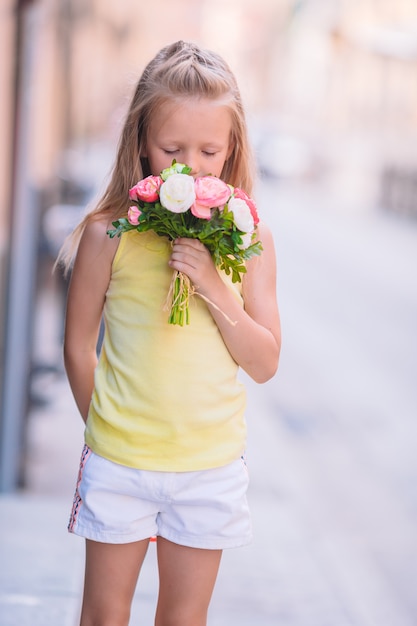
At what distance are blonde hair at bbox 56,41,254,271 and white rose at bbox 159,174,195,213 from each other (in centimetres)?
22

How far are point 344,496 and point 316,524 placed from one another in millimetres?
541

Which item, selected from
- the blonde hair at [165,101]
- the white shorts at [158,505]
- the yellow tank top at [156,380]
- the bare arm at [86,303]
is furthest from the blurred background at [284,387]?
the white shorts at [158,505]

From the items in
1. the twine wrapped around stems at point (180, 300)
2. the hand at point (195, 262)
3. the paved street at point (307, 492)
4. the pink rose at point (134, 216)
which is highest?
the pink rose at point (134, 216)

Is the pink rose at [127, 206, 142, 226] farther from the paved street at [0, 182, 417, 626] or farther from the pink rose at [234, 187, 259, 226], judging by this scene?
the paved street at [0, 182, 417, 626]

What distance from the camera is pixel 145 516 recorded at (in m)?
1.79

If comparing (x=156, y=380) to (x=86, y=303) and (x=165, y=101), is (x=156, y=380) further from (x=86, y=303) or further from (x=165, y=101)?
(x=165, y=101)

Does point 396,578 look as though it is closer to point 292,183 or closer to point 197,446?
point 197,446

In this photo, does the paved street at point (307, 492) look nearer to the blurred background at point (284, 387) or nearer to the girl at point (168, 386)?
the blurred background at point (284, 387)

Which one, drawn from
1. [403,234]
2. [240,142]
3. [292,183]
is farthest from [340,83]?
[240,142]

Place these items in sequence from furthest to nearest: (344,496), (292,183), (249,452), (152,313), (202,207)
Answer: (292,183) < (249,452) < (344,496) < (152,313) < (202,207)

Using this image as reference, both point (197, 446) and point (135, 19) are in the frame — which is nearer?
point (197, 446)

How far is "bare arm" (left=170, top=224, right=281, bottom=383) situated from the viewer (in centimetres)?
170

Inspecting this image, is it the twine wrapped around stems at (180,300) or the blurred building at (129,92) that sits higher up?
the blurred building at (129,92)

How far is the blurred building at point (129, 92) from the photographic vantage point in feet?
13.0
